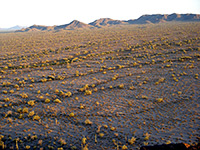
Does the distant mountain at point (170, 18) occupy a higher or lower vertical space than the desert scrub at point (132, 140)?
higher

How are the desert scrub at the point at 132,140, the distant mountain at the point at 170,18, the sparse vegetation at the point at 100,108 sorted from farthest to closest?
the distant mountain at the point at 170,18 → the sparse vegetation at the point at 100,108 → the desert scrub at the point at 132,140

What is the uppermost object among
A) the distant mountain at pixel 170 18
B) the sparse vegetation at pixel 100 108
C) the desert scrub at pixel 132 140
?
the distant mountain at pixel 170 18

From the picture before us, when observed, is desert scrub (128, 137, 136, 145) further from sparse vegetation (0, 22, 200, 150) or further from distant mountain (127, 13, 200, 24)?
distant mountain (127, 13, 200, 24)

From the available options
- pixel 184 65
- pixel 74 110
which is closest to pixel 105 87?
pixel 74 110

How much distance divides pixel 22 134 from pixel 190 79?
15746 millimetres

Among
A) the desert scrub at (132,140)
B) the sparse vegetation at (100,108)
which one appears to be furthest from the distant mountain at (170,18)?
the desert scrub at (132,140)

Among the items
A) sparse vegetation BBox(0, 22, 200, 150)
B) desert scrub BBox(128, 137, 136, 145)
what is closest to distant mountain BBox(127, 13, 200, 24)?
sparse vegetation BBox(0, 22, 200, 150)

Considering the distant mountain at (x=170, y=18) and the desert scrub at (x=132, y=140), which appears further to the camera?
the distant mountain at (x=170, y=18)

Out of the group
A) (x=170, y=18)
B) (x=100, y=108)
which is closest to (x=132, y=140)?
(x=100, y=108)

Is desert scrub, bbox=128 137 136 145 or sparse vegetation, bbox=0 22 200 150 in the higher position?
sparse vegetation, bbox=0 22 200 150

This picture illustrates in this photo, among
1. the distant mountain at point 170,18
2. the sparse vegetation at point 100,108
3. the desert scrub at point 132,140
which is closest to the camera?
the desert scrub at point 132,140

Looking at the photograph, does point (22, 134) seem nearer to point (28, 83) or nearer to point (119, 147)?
point (119, 147)

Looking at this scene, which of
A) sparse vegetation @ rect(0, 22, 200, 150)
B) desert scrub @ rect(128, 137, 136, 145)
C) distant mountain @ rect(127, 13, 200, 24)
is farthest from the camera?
distant mountain @ rect(127, 13, 200, 24)

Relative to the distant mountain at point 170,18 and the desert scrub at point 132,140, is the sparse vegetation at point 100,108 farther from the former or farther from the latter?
the distant mountain at point 170,18
